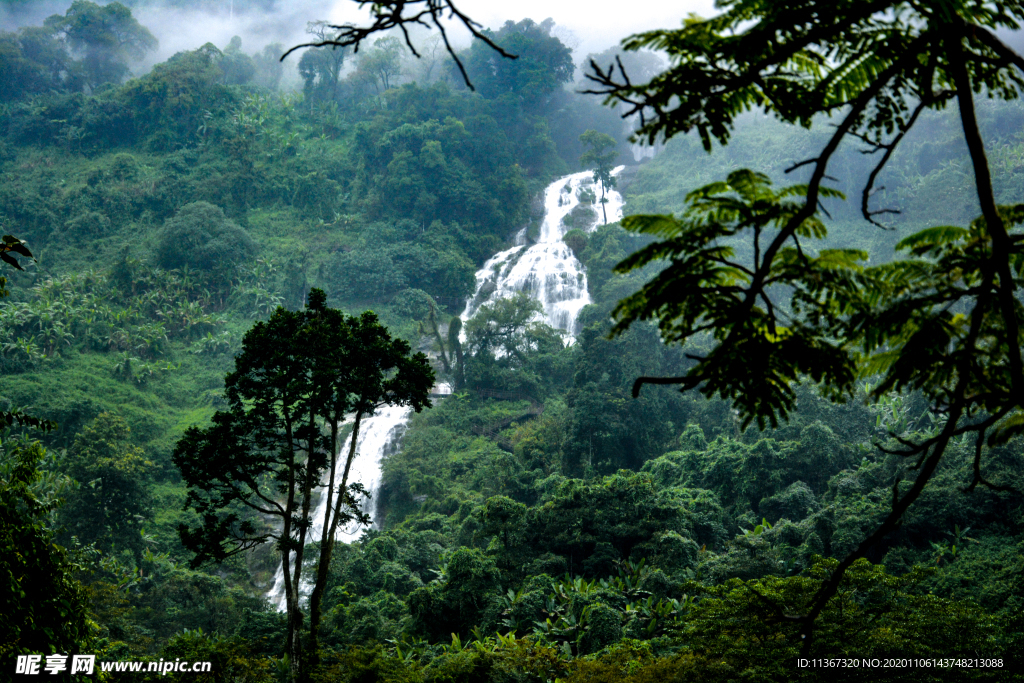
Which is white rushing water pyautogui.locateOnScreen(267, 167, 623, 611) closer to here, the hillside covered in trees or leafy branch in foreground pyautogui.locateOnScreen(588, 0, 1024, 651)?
the hillside covered in trees

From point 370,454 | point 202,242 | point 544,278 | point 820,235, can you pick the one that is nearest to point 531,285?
point 544,278

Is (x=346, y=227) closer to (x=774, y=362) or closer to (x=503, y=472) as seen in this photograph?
(x=503, y=472)

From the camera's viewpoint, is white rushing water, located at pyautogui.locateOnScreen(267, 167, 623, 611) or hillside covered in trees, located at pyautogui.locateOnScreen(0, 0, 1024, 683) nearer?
hillside covered in trees, located at pyautogui.locateOnScreen(0, 0, 1024, 683)

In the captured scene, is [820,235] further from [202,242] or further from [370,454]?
[202,242]

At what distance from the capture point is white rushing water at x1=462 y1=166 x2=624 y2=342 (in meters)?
30.4

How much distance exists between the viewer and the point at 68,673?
5.75 metres

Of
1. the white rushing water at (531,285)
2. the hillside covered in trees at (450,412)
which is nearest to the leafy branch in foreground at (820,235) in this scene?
the hillside covered in trees at (450,412)

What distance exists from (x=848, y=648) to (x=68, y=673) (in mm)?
7504

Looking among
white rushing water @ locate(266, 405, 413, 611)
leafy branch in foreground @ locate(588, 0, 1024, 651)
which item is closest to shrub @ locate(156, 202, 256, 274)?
white rushing water @ locate(266, 405, 413, 611)

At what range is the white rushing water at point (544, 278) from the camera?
3041 cm

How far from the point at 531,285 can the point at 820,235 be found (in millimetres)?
29480

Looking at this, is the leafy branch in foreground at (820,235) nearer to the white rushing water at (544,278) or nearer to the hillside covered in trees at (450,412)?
the hillside covered in trees at (450,412)

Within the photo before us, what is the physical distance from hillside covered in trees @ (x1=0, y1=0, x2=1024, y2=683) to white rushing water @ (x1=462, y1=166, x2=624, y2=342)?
0.84m

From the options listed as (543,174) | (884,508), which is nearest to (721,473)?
(884,508)
